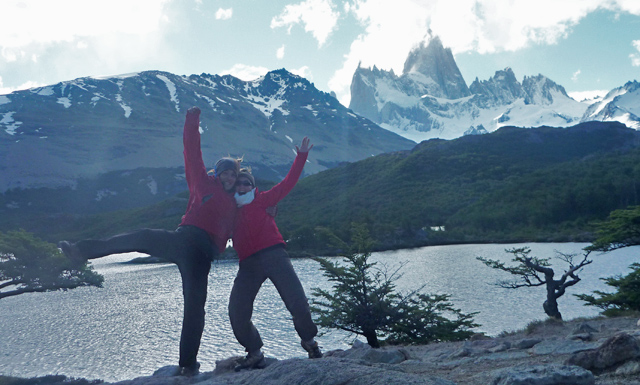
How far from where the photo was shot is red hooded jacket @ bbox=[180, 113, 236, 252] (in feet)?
13.8

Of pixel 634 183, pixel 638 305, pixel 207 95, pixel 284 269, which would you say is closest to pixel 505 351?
pixel 284 269

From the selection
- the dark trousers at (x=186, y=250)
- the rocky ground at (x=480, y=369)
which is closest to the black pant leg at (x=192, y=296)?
the dark trousers at (x=186, y=250)

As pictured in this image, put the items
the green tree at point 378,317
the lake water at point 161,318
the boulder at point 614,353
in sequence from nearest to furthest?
the boulder at point 614,353
the green tree at point 378,317
the lake water at point 161,318

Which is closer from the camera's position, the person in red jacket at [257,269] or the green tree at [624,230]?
the person in red jacket at [257,269]

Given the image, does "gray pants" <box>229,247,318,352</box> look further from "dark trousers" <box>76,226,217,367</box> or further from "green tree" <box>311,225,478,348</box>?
"green tree" <box>311,225,478,348</box>

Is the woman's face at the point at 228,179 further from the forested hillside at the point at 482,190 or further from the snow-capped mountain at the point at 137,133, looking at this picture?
the snow-capped mountain at the point at 137,133

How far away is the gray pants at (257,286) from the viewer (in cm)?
429

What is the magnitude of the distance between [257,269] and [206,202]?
0.78m

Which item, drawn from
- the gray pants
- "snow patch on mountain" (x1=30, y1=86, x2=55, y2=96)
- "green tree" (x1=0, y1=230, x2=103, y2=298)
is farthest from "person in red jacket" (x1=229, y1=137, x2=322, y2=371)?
"snow patch on mountain" (x1=30, y1=86, x2=55, y2=96)

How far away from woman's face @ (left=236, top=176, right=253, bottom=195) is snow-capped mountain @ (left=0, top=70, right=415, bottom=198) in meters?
102

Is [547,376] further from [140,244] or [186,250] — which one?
[140,244]

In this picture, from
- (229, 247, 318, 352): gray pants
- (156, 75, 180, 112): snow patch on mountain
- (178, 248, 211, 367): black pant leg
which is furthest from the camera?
(156, 75, 180, 112): snow patch on mountain

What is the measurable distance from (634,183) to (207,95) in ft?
546

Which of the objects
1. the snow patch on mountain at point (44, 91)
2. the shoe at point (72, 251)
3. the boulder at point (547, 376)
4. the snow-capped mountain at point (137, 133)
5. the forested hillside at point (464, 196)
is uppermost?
the snow patch on mountain at point (44, 91)
